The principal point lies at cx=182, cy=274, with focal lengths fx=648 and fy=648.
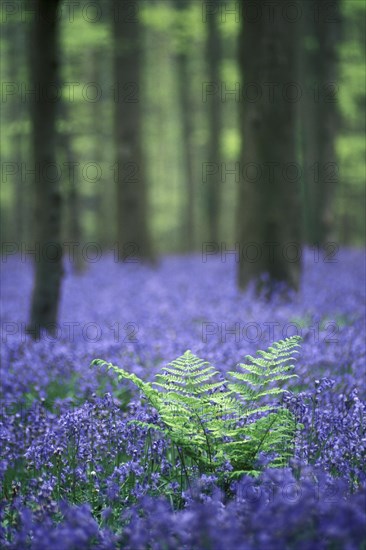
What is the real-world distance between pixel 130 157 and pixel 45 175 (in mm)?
9452

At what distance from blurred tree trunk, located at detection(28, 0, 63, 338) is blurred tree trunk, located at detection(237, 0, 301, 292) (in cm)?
357

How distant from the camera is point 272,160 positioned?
985 cm

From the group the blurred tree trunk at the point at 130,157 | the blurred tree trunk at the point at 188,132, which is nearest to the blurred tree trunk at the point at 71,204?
the blurred tree trunk at the point at 130,157

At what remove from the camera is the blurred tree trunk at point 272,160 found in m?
A: 9.77

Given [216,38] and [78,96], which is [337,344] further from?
[216,38]

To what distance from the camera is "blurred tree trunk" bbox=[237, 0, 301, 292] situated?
9.77 m

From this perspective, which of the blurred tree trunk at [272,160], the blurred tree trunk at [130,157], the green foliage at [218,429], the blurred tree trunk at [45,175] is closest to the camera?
the green foliage at [218,429]

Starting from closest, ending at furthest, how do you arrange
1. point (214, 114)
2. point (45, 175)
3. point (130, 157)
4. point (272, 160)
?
point (45, 175), point (272, 160), point (130, 157), point (214, 114)

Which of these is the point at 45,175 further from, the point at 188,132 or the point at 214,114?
the point at 188,132

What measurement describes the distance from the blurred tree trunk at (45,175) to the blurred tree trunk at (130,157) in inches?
343

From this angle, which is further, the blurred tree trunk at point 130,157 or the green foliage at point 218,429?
the blurred tree trunk at point 130,157

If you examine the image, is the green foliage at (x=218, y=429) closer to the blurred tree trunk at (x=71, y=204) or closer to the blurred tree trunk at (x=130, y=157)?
the blurred tree trunk at (x=71, y=204)

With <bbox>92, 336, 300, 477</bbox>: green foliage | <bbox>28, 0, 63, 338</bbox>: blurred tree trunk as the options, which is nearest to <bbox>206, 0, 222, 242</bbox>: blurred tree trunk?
<bbox>28, 0, 63, 338</bbox>: blurred tree trunk

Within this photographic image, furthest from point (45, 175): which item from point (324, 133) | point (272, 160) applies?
point (324, 133)
